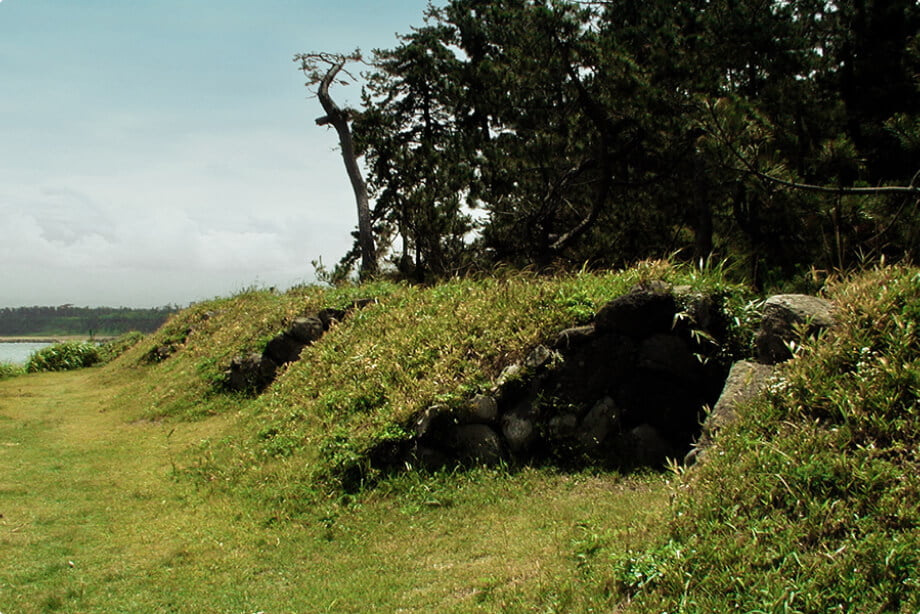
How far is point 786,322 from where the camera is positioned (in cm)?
473

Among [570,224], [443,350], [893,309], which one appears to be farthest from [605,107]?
[893,309]

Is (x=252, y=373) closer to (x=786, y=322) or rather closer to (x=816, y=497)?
(x=786, y=322)

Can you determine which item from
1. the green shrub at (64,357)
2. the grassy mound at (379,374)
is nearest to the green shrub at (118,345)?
the green shrub at (64,357)

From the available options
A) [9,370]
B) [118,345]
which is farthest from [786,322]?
[118,345]

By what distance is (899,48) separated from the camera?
37.1 feet

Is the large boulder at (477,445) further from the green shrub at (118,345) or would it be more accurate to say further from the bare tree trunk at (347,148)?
the green shrub at (118,345)

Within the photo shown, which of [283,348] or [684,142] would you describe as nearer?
[283,348]

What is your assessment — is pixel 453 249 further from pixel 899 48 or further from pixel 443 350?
pixel 899 48

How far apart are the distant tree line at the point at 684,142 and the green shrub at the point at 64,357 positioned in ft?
31.3

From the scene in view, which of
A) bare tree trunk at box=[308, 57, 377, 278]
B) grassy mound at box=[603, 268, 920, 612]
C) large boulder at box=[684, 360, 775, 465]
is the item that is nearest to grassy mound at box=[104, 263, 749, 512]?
large boulder at box=[684, 360, 775, 465]

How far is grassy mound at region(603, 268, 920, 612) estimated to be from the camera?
282cm

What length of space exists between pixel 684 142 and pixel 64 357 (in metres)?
16.6

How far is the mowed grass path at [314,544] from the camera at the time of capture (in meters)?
3.66

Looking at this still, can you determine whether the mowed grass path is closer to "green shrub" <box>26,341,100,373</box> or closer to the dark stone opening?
the dark stone opening
